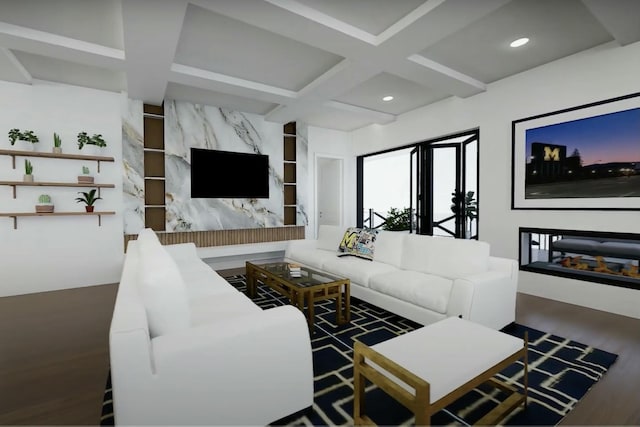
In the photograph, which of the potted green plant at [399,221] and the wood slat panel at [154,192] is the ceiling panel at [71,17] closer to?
the wood slat panel at [154,192]

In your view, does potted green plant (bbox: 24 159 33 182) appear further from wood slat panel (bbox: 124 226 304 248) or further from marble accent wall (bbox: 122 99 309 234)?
wood slat panel (bbox: 124 226 304 248)

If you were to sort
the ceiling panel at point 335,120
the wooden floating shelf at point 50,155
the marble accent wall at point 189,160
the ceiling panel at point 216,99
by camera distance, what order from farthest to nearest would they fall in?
the ceiling panel at point 335,120, the marble accent wall at point 189,160, the ceiling panel at point 216,99, the wooden floating shelf at point 50,155

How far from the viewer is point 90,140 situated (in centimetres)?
407

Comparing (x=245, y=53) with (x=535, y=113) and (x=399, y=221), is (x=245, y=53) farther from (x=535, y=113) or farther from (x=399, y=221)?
(x=399, y=221)

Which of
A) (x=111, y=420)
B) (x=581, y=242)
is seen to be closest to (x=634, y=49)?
(x=581, y=242)

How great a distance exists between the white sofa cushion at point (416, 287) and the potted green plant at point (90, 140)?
3.85 metres

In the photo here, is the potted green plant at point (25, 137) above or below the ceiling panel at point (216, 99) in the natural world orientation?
below

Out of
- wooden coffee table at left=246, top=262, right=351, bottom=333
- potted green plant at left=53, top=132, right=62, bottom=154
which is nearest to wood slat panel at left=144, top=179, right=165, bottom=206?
potted green plant at left=53, top=132, right=62, bottom=154

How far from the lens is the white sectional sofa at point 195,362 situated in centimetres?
122

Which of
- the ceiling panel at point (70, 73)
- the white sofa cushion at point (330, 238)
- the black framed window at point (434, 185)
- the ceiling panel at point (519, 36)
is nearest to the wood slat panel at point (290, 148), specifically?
the black framed window at point (434, 185)

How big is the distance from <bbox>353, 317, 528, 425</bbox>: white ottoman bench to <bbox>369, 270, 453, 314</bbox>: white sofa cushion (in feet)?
2.15

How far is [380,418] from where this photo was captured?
160cm

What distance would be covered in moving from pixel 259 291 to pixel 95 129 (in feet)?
10.1

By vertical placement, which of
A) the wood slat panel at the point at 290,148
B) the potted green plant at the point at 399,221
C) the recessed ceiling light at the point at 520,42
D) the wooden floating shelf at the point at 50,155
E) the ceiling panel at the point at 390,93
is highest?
the ceiling panel at the point at 390,93
